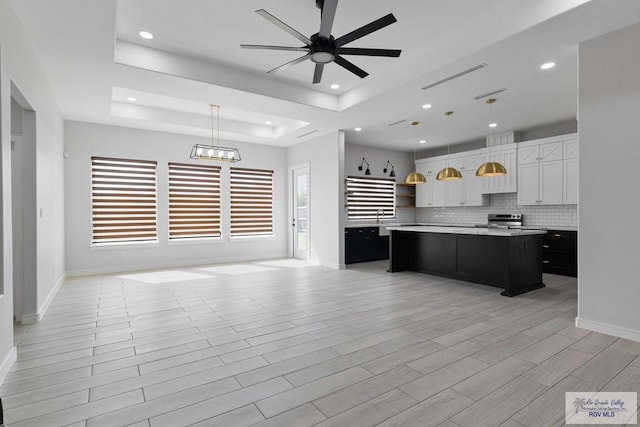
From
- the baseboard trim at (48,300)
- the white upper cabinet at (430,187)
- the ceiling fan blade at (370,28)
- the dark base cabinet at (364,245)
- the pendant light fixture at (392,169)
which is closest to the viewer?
the ceiling fan blade at (370,28)

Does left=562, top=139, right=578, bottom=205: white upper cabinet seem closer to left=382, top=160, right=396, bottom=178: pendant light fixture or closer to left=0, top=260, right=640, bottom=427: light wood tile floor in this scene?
left=0, top=260, right=640, bottom=427: light wood tile floor

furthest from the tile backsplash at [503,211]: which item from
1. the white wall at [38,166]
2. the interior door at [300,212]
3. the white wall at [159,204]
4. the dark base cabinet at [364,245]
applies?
the white wall at [38,166]

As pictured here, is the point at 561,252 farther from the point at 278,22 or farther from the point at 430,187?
the point at 278,22

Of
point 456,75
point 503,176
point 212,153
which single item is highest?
point 456,75

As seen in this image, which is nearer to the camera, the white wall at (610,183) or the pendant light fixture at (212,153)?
the white wall at (610,183)

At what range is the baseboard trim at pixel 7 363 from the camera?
242cm

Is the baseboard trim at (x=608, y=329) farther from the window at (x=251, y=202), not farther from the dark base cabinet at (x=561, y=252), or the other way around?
the window at (x=251, y=202)

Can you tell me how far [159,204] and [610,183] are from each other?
7385 millimetres

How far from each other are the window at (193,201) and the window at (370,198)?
3.21 metres

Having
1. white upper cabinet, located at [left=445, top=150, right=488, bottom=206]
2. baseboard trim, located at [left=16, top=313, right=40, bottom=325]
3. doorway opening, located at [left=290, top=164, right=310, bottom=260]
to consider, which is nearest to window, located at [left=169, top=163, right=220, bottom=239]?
doorway opening, located at [left=290, top=164, right=310, bottom=260]

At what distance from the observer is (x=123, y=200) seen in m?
6.89

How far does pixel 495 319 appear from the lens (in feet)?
12.1

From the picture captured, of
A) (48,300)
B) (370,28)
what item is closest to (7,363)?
(48,300)

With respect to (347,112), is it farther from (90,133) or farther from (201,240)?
(90,133)
